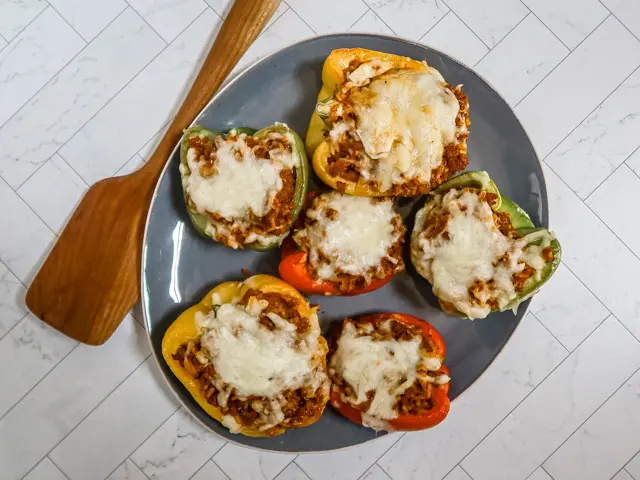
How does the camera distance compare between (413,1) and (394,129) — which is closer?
(394,129)

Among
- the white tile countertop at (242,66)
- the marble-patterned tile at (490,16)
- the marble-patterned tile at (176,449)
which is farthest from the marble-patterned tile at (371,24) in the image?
the marble-patterned tile at (176,449)

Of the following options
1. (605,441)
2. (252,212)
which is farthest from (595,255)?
(252,212)

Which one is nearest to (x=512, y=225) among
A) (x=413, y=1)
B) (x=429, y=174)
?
(x=429, y=174)

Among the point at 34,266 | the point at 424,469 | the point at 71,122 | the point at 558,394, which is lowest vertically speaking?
the point at 34,266

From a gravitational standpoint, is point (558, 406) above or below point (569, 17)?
below

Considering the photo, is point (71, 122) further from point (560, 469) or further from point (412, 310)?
point (560, 469)

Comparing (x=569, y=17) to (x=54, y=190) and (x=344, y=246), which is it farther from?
(x=54, y=190)
